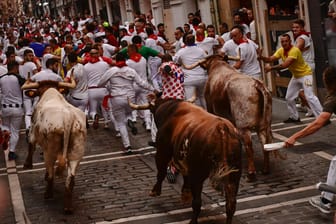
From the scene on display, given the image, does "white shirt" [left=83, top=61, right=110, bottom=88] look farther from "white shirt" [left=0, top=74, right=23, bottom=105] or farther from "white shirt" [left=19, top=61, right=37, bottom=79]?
"white shirt" [left=0, top=74, right=23, bottom=105]

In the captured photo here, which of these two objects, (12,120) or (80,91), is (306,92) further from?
(12,120)

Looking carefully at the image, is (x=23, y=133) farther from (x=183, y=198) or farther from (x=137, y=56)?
(x=183, y=198)

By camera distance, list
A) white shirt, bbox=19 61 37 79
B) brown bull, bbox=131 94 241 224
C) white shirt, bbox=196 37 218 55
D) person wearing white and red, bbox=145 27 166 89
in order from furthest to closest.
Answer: person wearing white and red, bbox=145 27 166 89
white shirt, bbox=196 37 218 55
white shirt, bbox=19 61 37 79
brown bull, bbox=131 94 241 224

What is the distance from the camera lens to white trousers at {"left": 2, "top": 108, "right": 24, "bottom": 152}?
1324 centimetres

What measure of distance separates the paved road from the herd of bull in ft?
0.97

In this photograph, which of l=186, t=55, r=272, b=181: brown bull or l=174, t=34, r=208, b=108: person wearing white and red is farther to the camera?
l=174, t=34, r=208, b=108: person wearing white and red

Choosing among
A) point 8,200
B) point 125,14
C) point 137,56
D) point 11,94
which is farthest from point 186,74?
point 125,14

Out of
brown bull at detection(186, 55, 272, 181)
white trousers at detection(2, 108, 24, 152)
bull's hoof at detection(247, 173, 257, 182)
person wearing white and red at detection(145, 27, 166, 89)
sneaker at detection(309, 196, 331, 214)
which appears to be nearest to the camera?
sneaker at detection(309, 196, 331, 214)

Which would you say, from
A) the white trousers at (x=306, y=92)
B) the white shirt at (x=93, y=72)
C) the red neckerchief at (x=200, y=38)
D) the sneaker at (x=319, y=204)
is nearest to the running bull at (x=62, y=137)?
the sneaker at (x=319, y=204)

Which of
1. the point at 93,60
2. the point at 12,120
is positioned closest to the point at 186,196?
the point at 12,120

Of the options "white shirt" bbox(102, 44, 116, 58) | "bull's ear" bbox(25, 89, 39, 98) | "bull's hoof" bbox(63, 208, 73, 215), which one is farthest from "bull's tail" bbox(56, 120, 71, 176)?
"white shirt" bbox(102, 44, 116, 58)

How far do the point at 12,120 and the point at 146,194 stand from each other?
4.37 metres

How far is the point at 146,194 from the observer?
400 inches

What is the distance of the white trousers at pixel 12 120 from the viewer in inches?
521
